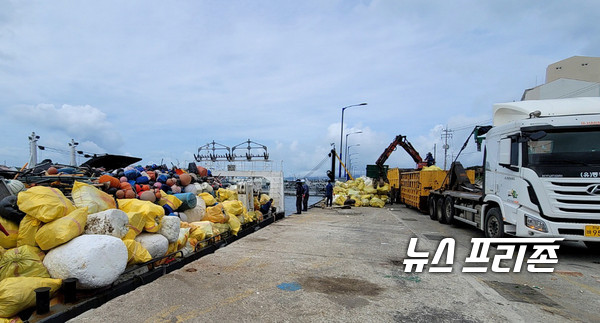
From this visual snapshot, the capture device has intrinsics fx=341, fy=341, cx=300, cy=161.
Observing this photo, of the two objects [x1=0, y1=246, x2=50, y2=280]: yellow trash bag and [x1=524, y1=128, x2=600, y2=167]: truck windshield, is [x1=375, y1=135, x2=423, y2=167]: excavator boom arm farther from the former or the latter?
[x1=0, y1=246, x2=50, y2=280]: yellow trash bag

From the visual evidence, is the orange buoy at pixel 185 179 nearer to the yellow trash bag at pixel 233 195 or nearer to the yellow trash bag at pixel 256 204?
the yellow trash bag at pixel 233 195

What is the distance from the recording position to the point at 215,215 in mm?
7734

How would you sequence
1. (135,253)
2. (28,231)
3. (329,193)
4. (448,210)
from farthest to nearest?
(329,193), (448,210), (135,253), (28,231)

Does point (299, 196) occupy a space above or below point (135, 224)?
below

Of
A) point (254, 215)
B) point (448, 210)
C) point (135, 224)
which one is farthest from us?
point (448, 210)

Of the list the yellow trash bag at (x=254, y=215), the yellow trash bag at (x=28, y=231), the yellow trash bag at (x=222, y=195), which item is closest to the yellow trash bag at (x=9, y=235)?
the yellow trash bag at (x=28, y=231)

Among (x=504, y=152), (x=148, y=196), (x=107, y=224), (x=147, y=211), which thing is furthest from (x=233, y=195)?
(x=504, y=152)

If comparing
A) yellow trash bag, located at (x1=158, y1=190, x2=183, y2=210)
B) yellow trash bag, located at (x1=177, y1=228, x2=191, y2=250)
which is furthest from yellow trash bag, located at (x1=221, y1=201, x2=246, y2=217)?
yellow trash bag, located at (x1=177, y1=228, x2=191, y2=250)

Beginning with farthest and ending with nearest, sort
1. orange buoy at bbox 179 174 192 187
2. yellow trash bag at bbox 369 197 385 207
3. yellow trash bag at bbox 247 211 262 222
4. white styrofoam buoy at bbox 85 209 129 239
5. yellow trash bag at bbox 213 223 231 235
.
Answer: yellow trash bag at bbox 369 197 385 207, yellow trash bag at bbox 247 211 262 222, orange buoy at bbox 179 174 192 187, yellow trash bag at bbox 213 223 231 235, white styrofoam buoy at bbox 85 209 129 239

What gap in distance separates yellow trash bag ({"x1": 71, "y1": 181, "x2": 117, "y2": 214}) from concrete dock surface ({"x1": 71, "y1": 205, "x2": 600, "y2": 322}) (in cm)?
131

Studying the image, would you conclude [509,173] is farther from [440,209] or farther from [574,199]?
[440,209]

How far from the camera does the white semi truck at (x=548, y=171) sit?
6043 mm

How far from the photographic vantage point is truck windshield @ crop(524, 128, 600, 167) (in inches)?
244

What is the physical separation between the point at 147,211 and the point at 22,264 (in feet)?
5.48
